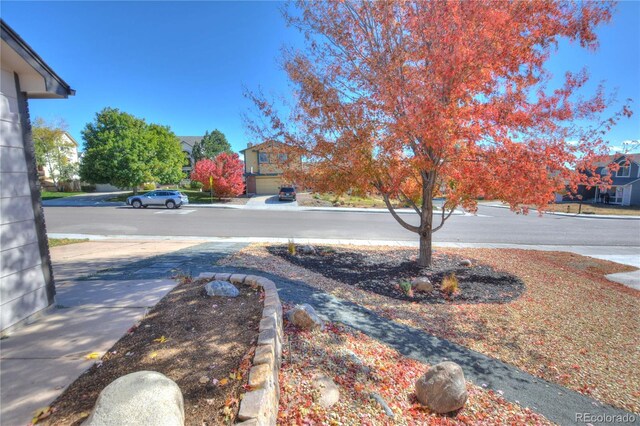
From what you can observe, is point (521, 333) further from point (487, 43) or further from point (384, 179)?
point (487, 43)

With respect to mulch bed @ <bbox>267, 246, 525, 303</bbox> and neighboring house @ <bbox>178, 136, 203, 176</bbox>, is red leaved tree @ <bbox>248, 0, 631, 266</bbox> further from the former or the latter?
neighboring house @ <bbox>178, 136, 203, 176</bbox>

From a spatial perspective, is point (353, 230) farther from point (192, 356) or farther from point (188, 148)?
point (188, 148)

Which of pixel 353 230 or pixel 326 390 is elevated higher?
pixel 326 390

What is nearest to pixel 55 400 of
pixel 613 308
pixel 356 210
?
pixel 613 308

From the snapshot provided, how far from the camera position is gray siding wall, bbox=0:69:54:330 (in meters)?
3.37

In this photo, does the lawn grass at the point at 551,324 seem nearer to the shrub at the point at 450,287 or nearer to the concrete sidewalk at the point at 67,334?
the shrub at the point at 450,287

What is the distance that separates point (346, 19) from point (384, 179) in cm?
346

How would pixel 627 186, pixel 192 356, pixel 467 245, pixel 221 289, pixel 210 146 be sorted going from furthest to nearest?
pixel 210 146
pixel 627 186
pixel 467 245
pixel 221 289
pixel 192 356

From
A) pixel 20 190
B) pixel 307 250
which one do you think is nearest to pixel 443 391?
pixel 20 190

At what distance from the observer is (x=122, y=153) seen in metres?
28.2

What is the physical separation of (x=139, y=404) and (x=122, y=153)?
3246cm

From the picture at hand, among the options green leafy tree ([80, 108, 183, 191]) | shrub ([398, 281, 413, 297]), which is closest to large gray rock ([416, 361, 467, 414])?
shrub ([398, 281, 413, 297])

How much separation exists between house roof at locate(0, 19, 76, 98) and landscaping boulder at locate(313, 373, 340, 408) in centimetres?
474

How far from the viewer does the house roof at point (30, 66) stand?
323 centimetres
